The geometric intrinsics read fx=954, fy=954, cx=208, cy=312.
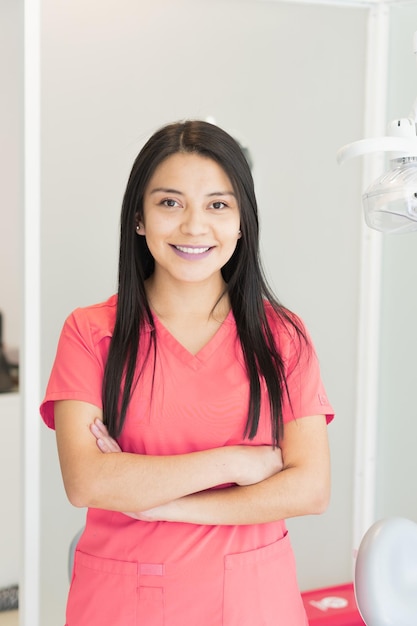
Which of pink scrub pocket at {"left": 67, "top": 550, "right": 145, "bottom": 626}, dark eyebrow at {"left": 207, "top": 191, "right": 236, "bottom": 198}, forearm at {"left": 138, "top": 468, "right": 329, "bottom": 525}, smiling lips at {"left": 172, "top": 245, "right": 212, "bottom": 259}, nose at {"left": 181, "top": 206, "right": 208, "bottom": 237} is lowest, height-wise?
pink scrub pocket at {"left": 67, "top": 550, "right": 145, "bottom": 626}

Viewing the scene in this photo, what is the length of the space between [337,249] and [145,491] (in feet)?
4.92

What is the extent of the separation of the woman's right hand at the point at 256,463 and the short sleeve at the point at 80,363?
0.26 meters

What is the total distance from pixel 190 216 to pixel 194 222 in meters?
0.02

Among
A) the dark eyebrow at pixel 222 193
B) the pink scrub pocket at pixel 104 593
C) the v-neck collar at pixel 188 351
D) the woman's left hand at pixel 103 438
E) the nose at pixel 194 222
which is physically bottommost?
the pink scrub pocket at pixel 104 593

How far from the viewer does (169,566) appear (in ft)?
5.00

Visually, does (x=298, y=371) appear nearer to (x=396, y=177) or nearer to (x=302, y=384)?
(x=302, y=384)

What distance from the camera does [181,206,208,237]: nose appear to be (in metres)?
1.57

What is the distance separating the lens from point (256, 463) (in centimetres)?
160

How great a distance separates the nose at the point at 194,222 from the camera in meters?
1.57

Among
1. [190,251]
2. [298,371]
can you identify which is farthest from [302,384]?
[190,251]

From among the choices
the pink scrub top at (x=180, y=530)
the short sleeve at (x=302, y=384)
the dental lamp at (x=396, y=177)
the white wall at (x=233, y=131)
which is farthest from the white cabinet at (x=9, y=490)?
the dental lamp at (x=396, y=177)

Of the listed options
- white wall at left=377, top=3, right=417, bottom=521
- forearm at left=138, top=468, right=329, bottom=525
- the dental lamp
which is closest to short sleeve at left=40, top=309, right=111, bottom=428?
forearm at left=138, top=468, right=329, bottom=525

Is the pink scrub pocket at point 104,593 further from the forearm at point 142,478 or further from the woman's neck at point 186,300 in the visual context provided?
the woman's neck at point 186,300

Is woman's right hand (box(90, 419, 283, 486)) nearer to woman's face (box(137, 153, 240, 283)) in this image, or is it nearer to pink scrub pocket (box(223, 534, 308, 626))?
pink scrub pocket (box(223, 534, 308, 626))
